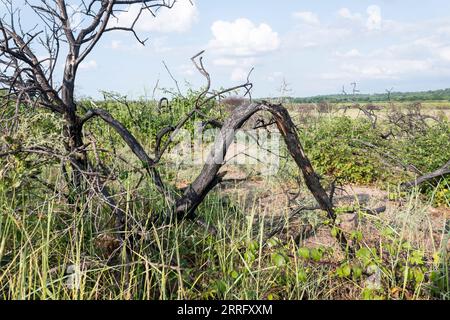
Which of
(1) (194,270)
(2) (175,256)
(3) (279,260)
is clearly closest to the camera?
(3) (279,260)

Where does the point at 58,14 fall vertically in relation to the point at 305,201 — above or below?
above

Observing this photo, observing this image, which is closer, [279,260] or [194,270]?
[279,260]

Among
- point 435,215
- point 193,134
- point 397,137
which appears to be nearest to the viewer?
point 435,215

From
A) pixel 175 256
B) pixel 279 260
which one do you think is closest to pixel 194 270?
pixel 175 256

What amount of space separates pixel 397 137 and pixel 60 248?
263 inches

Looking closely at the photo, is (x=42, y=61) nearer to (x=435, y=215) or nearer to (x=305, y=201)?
(x=305, y=201)

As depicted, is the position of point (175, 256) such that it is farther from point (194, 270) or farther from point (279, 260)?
point (279, 260)

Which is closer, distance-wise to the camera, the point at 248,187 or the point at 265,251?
the point at 265,251

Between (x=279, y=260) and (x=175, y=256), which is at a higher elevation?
(x=279, y=260)

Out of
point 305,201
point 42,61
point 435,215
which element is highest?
point 42,61

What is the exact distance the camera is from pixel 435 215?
→ 539 centimetres

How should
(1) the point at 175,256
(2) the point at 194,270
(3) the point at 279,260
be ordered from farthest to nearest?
(1) the point at 175,256
(2) the point at 194,270
(3) the point at 279,260

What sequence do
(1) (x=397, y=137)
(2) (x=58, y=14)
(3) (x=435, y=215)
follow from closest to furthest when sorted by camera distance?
(2) (x=58, y=14), (3) (x=435, y=215), (1) (x=397, y=137)
